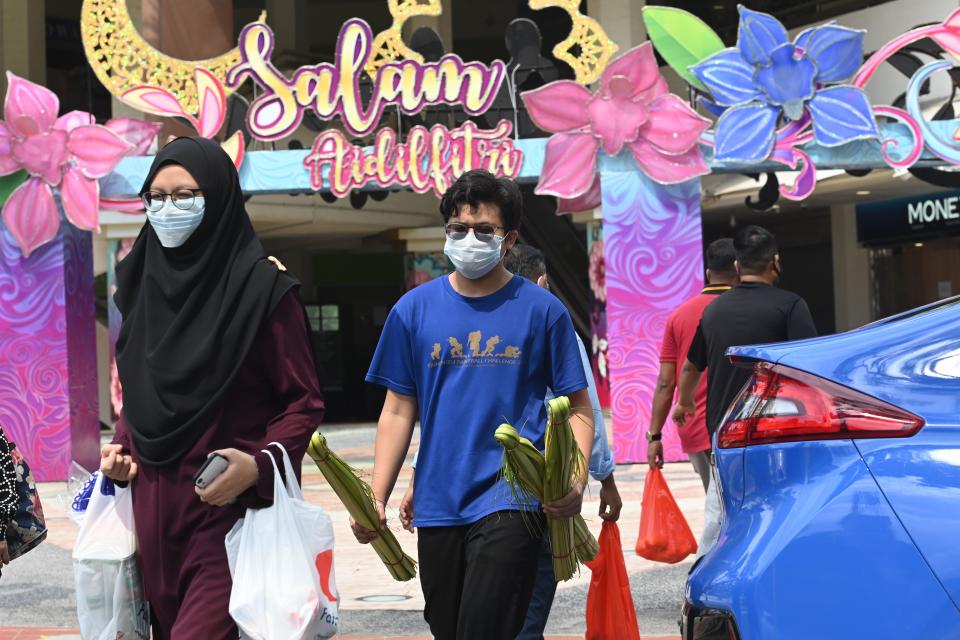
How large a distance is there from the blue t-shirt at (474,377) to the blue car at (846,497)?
87 cm

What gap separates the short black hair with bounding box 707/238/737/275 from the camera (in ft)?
22.8

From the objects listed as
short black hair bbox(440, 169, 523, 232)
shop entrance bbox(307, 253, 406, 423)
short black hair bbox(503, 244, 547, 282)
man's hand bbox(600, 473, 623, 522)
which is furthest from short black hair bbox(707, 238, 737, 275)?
shop entrance bbox(307, 253, 406, 423)

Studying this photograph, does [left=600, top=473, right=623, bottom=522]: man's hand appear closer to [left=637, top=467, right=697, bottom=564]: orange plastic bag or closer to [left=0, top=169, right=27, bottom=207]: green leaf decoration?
[left=637, top=467, right=697, bottom=564]: orange plastic bag

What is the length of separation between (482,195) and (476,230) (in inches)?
5.1

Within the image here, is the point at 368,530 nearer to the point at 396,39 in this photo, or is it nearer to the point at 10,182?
the point at 396,39

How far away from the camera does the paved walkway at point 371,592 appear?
6637mm

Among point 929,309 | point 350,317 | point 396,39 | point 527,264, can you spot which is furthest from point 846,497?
point 350,317

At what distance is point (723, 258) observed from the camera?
695 cm

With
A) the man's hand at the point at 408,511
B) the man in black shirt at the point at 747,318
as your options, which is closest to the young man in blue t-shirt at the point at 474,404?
the man's hand at the point at 408,511

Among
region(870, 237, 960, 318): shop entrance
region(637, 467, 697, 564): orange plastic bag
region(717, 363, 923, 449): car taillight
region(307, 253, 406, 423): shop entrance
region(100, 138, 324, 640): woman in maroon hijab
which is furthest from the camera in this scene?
region(307, 253, 406, 423): shop entrance

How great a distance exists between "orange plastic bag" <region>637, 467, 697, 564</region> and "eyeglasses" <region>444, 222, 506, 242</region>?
7.96 feet

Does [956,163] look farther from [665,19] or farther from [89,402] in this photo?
[89,402]

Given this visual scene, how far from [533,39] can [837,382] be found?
1194 cm

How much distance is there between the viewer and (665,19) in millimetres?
13234
